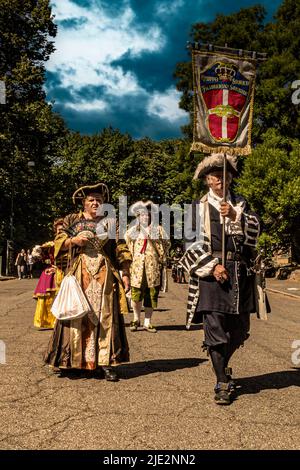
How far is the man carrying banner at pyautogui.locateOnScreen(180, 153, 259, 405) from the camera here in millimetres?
5039

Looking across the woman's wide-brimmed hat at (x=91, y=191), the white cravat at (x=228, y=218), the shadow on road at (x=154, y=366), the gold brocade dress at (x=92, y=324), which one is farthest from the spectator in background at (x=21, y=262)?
the white cravat at (x=228, y=218)

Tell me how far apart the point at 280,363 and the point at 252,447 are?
10.8 ft

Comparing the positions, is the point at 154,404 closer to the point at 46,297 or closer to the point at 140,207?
the point at 46,297

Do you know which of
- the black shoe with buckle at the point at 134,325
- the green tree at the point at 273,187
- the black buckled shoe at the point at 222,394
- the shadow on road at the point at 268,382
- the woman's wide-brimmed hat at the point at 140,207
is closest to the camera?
the black buckled shoe at the point at 222,394

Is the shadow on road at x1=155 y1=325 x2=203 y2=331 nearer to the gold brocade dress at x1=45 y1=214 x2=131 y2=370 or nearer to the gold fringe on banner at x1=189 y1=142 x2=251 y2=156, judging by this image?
the gold brocade dress at x1=45 y1=214 x2=131 y2=370

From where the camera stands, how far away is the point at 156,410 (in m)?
4.70

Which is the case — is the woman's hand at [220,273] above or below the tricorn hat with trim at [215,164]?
below

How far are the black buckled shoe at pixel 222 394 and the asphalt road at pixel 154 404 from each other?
0.29ft

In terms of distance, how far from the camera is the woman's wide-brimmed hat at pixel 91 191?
6073mm

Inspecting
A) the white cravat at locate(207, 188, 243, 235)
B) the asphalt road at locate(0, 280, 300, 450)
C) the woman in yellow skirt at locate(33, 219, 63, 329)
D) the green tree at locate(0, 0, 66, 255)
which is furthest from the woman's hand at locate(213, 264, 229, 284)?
the green tree at locate(0, 0, 66, 255)

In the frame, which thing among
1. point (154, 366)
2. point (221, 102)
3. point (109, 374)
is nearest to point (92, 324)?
point (109, 374)

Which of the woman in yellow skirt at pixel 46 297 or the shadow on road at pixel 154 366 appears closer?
the shadow on road at pixel 154 366

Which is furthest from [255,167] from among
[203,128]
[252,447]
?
[252,447]

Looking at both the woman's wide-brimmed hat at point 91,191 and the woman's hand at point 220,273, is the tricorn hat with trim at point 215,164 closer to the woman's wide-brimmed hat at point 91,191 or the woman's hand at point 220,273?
Answer: the woman's hand at point 220,273
